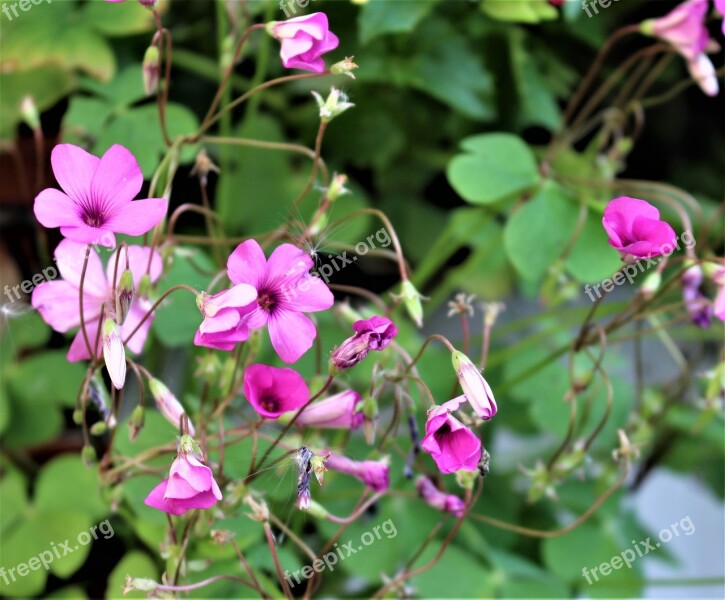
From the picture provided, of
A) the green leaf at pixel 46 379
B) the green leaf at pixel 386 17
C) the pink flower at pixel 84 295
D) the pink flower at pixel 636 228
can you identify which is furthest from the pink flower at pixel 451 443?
the green leaf at pixel 46 379

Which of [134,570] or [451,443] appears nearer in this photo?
[451,443]

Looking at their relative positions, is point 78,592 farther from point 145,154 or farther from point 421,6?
point 421,6

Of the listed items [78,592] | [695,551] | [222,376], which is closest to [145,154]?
[222,376]

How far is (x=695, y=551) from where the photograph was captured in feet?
3.78

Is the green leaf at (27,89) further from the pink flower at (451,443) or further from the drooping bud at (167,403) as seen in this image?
the pink flower at (451,443)

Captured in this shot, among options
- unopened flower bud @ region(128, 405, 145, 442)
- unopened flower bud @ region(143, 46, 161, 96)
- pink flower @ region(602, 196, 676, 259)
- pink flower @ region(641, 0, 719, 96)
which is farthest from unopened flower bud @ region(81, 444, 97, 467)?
pink flower @ region(641, 0, 719, 96)

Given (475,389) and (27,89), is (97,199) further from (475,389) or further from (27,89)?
(27,89)

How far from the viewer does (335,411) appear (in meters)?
0.48

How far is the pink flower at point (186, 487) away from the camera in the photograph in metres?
0.38

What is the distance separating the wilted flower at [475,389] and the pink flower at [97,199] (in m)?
0.17

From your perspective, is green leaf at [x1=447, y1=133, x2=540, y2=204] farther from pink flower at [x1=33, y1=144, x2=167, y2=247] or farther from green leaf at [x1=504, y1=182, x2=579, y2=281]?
pink flower at [x1=33, y1=144, x2=167, y2=247]

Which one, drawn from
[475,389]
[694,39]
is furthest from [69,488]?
[694,39]

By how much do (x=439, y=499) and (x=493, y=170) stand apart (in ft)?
1.14

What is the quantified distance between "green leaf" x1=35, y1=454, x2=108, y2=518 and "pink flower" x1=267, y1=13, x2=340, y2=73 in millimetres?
523
